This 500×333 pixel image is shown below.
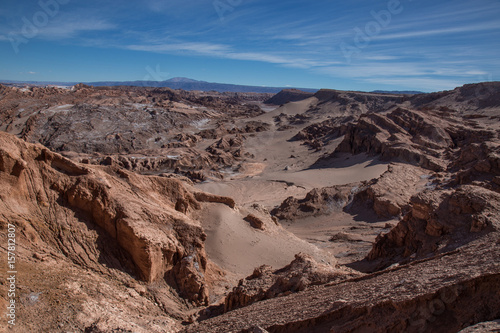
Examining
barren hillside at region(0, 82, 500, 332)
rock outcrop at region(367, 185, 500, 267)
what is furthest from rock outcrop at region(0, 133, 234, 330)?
rock outcrop at region(367, 185, 500, 267)

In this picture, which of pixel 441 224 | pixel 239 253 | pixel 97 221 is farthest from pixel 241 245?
pixel 441 224

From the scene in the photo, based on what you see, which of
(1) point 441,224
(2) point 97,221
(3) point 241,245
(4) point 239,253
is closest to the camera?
(2) point 97,221

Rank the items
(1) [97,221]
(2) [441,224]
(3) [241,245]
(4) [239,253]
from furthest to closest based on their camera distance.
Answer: (3) [241,245] < (4) [239,253] < (2) [441,224] < (1) [97,221]

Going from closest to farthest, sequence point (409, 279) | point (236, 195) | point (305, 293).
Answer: point (409, 279) < point (305, 293) < point (236, 195)

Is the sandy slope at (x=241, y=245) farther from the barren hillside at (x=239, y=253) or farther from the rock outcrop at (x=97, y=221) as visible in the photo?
the rock outcrop at (x=97, y=221)

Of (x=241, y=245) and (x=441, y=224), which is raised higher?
(x=441, y=224)

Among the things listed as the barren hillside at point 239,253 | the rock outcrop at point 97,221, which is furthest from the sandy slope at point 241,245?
the rock outcrop at point 97,221

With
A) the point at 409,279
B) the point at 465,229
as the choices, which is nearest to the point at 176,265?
the point at 409,279

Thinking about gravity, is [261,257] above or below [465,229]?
below

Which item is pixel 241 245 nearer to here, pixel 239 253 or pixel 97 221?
pixel 239 253

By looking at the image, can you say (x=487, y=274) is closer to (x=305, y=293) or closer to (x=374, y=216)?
(x=305, y=293)

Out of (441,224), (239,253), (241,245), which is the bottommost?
(239,253)
